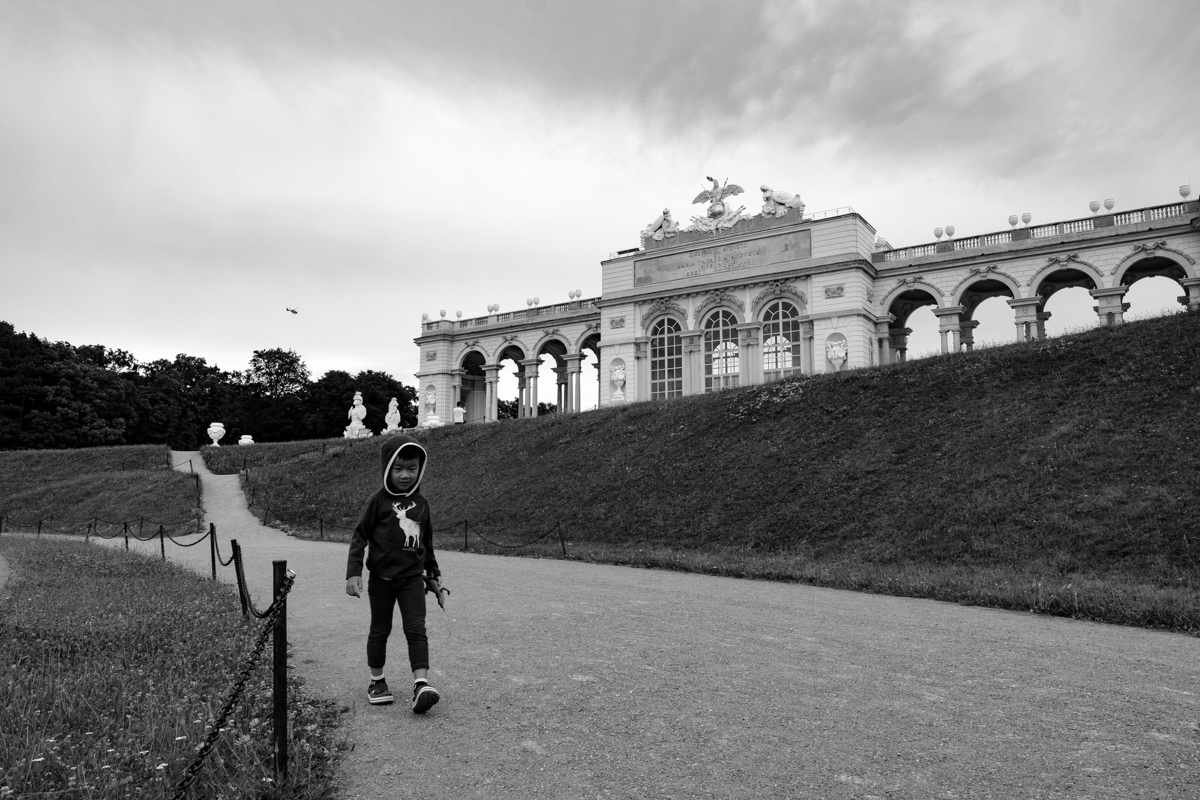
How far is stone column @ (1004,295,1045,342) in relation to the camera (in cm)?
3425

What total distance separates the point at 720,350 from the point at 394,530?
34958mm

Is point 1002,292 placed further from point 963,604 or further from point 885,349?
point 963,604

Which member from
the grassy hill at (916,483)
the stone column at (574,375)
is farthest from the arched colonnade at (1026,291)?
the stone column at (574,375)

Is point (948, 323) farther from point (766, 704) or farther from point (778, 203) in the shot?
point (766, 704)

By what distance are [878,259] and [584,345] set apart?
1832 centimetres

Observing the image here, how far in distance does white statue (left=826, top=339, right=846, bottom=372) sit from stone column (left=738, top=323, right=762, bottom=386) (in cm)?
352

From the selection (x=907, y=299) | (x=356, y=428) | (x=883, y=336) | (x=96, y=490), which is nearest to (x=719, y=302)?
(x=883, y=336)

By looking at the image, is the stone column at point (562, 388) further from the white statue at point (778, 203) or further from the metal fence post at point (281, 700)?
the metal fence post at point (281, 700)

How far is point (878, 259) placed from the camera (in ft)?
124

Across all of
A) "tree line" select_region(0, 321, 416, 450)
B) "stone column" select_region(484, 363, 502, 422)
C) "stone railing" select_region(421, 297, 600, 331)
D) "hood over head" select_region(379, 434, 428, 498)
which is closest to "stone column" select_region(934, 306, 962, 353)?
"stone railing" select_region(421, 297, 600, 331)

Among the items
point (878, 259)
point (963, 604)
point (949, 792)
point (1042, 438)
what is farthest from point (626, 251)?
point (949, 792)

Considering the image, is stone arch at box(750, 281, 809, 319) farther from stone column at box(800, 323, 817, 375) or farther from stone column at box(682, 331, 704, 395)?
stone column at box(682, 331, 704, 395)

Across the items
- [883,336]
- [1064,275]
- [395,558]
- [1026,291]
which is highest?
[1064,275]

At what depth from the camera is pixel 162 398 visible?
2650 inches
